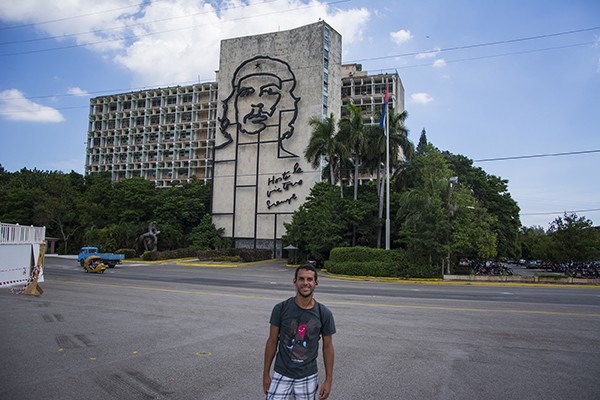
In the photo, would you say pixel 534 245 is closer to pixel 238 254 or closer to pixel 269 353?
pixel 238 254

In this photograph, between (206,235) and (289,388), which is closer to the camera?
(289,388)

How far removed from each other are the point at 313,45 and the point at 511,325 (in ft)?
192

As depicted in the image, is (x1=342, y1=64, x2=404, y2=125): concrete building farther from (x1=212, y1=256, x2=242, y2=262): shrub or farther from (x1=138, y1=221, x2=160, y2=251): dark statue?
(x1=138, y1=221, x2=160, y2=251): dark statue

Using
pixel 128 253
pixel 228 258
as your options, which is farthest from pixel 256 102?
pixel 128 253

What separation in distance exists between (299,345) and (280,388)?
440 mm

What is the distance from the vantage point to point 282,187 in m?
62.6

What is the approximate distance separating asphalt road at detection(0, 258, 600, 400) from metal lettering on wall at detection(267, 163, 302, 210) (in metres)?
45.5

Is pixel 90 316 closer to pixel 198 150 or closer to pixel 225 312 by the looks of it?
pixel 225 312

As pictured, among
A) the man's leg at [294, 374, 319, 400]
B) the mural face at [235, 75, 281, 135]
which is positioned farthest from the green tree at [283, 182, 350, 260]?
the man's leg at [294, 374, 319, 400]

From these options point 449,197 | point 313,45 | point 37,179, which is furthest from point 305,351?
point 37,179

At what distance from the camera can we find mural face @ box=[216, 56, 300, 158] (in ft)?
211

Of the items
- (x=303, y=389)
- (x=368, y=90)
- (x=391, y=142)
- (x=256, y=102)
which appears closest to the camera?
(x=303, y=389)

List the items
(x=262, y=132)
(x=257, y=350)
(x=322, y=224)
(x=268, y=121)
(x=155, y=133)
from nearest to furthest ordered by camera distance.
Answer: (x=257, y=350)
(x=322, y=224)
(x=268, y=121)
(x=262, y=132)
(x=155, y=133)

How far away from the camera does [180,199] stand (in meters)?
67.4
